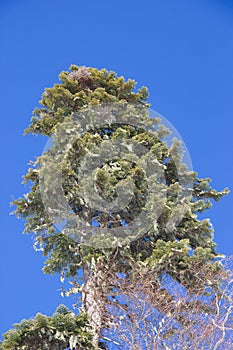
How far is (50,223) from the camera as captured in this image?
414 inches

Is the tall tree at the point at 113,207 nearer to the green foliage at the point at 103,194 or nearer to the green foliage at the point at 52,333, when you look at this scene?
the green foliage at the point at 103,194

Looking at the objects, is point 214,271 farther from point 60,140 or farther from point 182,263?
point 60,140

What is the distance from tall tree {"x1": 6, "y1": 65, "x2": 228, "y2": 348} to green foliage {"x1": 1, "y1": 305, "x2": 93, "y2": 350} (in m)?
0.61

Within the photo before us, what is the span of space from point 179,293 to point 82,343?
2.03m

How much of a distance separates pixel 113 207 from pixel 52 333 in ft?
9.91

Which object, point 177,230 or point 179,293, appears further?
point 177,230

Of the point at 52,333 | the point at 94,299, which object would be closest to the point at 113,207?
the point at 94,299

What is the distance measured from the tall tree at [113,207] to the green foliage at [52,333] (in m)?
0.61

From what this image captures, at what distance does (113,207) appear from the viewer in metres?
10.1

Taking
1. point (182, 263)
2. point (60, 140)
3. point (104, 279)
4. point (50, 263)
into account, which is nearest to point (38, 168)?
point (60, 140)

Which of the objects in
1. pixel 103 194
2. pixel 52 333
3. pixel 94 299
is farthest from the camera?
pixel 103 194

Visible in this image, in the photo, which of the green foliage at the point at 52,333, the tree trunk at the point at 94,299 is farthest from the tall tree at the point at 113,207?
the green foliage at the point at 52,333

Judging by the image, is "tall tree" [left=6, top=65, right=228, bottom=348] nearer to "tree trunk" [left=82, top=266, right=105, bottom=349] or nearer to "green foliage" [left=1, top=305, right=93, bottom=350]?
"tree trunk" [left=82, top=266, right=105, bottom=349]

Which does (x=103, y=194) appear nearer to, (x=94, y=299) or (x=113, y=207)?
(x=113, y=207)
